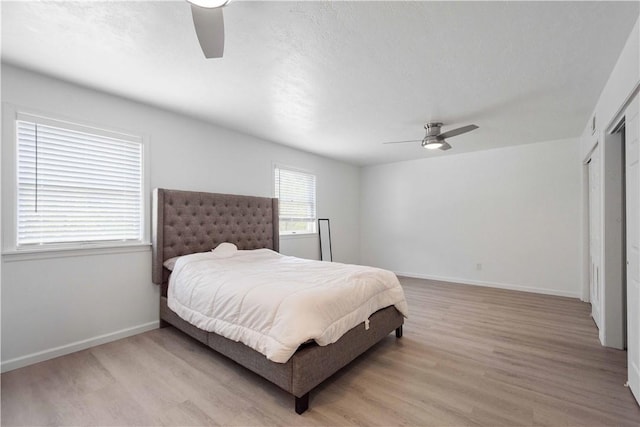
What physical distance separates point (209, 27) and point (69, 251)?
2543mm

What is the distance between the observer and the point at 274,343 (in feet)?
6.15

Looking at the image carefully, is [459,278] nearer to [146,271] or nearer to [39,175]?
[146,271]

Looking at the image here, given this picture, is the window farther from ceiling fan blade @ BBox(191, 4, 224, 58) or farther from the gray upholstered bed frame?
ceiling fan blade @ BBox(191, 4, 224, 58)

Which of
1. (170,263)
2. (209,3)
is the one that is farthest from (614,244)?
(170,263)

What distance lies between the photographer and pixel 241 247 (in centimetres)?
405

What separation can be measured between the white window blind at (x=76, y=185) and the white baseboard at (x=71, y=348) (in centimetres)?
98

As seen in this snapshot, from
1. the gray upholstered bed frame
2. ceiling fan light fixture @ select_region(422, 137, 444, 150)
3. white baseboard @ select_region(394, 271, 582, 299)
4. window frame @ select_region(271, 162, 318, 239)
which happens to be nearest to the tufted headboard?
the gray upholstered bed frame

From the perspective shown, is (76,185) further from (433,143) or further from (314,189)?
(433,143)

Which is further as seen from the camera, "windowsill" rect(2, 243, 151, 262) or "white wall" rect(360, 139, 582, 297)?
"white wall" rect(360, 139, 582, 297)

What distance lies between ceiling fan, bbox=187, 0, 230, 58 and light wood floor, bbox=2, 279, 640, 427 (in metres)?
2.34

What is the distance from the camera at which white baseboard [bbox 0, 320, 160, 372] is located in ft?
7.88

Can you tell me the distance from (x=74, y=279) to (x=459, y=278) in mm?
5893

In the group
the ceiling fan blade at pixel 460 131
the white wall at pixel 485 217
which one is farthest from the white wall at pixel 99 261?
the white wall at pixel 485 217

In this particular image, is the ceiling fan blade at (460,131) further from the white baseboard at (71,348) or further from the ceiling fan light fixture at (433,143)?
the white baseboard at (71,348)
